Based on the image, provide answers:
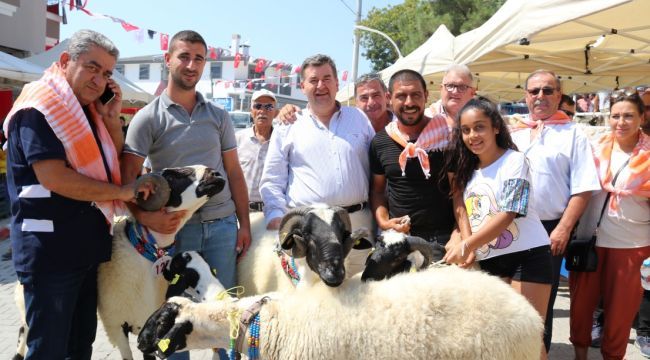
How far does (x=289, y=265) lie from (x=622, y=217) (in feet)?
9.58

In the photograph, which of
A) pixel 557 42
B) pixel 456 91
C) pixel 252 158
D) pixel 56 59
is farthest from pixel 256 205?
pixel 56 59

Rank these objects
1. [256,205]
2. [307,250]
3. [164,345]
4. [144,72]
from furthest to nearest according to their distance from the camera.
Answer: [144,72] < [256,205] < [307,250] < [164,345]

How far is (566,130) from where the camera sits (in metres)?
3.92

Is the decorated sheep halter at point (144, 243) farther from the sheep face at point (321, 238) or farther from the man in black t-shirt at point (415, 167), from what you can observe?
the man in black t-shirt at point (415, 167)

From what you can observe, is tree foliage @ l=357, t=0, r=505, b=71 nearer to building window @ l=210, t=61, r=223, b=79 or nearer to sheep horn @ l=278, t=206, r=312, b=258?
building window @ l=210, t=61, r=223, b=79

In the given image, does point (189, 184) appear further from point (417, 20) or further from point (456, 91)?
point (417, 20)

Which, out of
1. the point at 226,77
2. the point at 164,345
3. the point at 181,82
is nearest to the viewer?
the point at 164,345

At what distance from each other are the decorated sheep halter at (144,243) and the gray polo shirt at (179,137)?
348 millimetres

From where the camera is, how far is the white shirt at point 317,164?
352 cm

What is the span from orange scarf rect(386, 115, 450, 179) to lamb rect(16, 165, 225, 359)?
1271 millimetres

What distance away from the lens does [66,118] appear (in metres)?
2.69

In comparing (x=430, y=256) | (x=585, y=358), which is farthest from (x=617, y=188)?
(x=430, y=256)

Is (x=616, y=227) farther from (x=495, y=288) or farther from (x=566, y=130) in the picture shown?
(x=495, y=288)

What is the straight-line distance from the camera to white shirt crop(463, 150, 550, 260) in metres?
2.99
